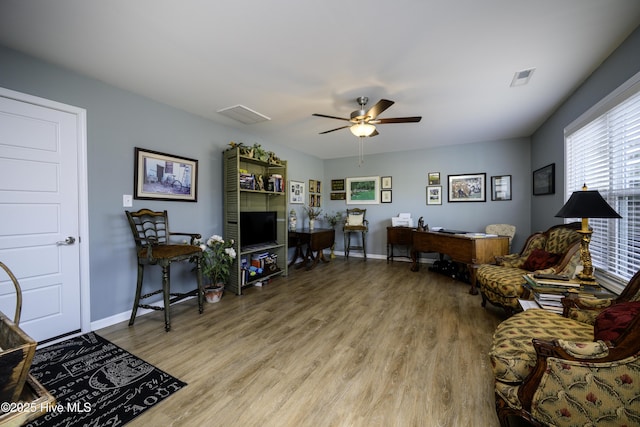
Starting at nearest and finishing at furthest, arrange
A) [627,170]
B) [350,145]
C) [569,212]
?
[569,212], [627,170], [350,145]

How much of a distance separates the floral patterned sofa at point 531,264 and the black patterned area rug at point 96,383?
2883 mm

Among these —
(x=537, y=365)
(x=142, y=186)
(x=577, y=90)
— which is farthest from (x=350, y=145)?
(x=537, y=365)

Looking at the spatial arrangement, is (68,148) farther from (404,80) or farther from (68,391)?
(404,80)

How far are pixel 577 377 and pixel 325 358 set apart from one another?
1.48 meters

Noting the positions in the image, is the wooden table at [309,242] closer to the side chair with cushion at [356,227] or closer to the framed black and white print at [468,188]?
the side chair with cushion at [356,227]

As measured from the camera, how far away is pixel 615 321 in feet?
3.93

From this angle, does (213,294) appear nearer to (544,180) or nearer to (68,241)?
(68,241)

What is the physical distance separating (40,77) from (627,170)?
4.92m

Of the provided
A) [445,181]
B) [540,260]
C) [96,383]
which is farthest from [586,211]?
[96,383]

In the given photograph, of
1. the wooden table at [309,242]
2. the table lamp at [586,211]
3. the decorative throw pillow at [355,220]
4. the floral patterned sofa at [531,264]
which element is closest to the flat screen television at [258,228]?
the wooden table at [309,242]

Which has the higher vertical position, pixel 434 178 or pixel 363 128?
pixel 363 128

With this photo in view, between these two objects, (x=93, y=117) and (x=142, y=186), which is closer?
(x=93, y=117)

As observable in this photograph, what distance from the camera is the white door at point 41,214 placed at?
2.00 metres

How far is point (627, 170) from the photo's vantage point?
1.98 m
